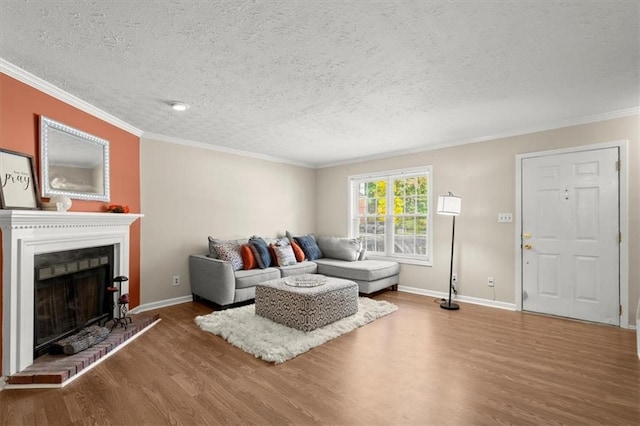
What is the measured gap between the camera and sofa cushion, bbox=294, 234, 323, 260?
558 cm

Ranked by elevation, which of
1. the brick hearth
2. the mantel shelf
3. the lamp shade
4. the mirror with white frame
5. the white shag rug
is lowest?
the white shag rug

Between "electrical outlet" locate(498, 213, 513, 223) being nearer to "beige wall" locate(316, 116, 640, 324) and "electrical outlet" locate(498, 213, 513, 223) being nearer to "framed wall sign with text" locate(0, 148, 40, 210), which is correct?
"beige wall" locate(316, 116, 640, 324)

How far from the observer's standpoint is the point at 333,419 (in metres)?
1.88

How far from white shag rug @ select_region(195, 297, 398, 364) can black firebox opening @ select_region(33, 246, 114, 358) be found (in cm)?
106

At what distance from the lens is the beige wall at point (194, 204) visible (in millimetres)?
4227

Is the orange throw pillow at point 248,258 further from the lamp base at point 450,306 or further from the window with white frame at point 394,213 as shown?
the lamp base at point 450,306

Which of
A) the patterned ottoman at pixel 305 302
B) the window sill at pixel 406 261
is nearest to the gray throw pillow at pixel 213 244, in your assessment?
the patterned ottoman at pixel 305 302

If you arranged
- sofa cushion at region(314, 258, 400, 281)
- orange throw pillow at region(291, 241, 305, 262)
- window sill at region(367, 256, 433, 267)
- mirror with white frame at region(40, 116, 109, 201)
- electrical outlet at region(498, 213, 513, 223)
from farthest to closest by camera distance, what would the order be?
1. orange throw pillow at region(291, 241, 305, 262)
2. window sill at region(367, 256, 433, 267)
3. sofa cushion at region(314, 258, 400, 281)
4. electrical outlet at region(498, 213, 513, 223)
5. mirror with white frame at region(40, 116, 109, 201)

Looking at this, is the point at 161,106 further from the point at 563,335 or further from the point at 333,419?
the point at 563,335

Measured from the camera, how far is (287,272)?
4.77 metres

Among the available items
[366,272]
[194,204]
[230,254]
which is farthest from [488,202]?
[194,204]

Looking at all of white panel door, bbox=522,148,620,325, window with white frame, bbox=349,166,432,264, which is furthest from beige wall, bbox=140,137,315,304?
white panel door, bbox=522,148,620,325

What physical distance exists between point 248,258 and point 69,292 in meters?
2.06

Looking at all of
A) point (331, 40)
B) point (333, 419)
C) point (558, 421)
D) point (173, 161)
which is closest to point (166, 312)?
point (173, 161)
